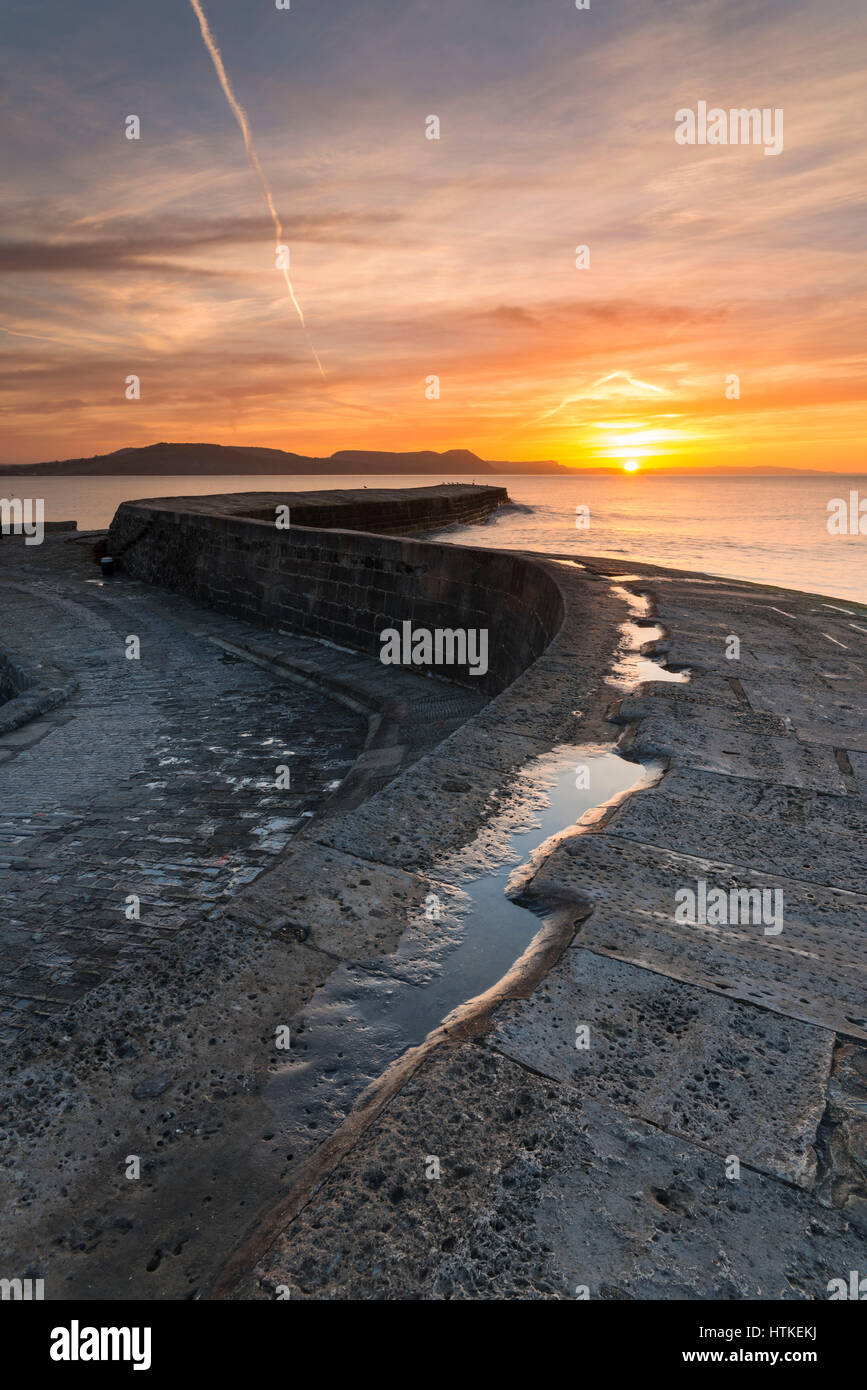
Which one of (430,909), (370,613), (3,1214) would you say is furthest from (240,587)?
(3,1214)

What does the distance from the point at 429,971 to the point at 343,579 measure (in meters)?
8.30

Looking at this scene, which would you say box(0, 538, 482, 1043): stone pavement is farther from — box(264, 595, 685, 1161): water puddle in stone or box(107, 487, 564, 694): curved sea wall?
box(264, 595, 685, 1161): water puddle in stone

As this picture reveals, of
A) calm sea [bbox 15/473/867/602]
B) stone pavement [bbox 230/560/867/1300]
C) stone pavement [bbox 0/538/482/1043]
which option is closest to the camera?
stone pavement [bbox 230/560/867/1300]

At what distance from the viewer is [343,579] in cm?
1030

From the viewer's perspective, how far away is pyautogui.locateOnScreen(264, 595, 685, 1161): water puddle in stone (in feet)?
6.70

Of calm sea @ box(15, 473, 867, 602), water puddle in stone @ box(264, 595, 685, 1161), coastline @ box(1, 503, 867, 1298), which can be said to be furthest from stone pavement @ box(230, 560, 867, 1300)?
calm sea @ box(15, 473, 867, 602)

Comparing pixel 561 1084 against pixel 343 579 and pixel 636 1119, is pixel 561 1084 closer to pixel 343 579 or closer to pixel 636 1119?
pixel 636 1119

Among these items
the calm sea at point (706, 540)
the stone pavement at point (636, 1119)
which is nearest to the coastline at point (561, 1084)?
the stone pavement at point (636, 1119)

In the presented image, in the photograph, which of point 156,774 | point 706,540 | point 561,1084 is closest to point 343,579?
point 156,774

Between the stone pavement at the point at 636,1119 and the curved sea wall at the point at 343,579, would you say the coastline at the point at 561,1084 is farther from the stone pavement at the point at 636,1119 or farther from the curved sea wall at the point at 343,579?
the curved sea wall at the point at 343,579

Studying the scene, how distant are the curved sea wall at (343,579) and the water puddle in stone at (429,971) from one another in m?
3.72

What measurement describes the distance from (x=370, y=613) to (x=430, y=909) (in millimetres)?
7400

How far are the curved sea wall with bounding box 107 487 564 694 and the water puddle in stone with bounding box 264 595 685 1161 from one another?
372 cm
